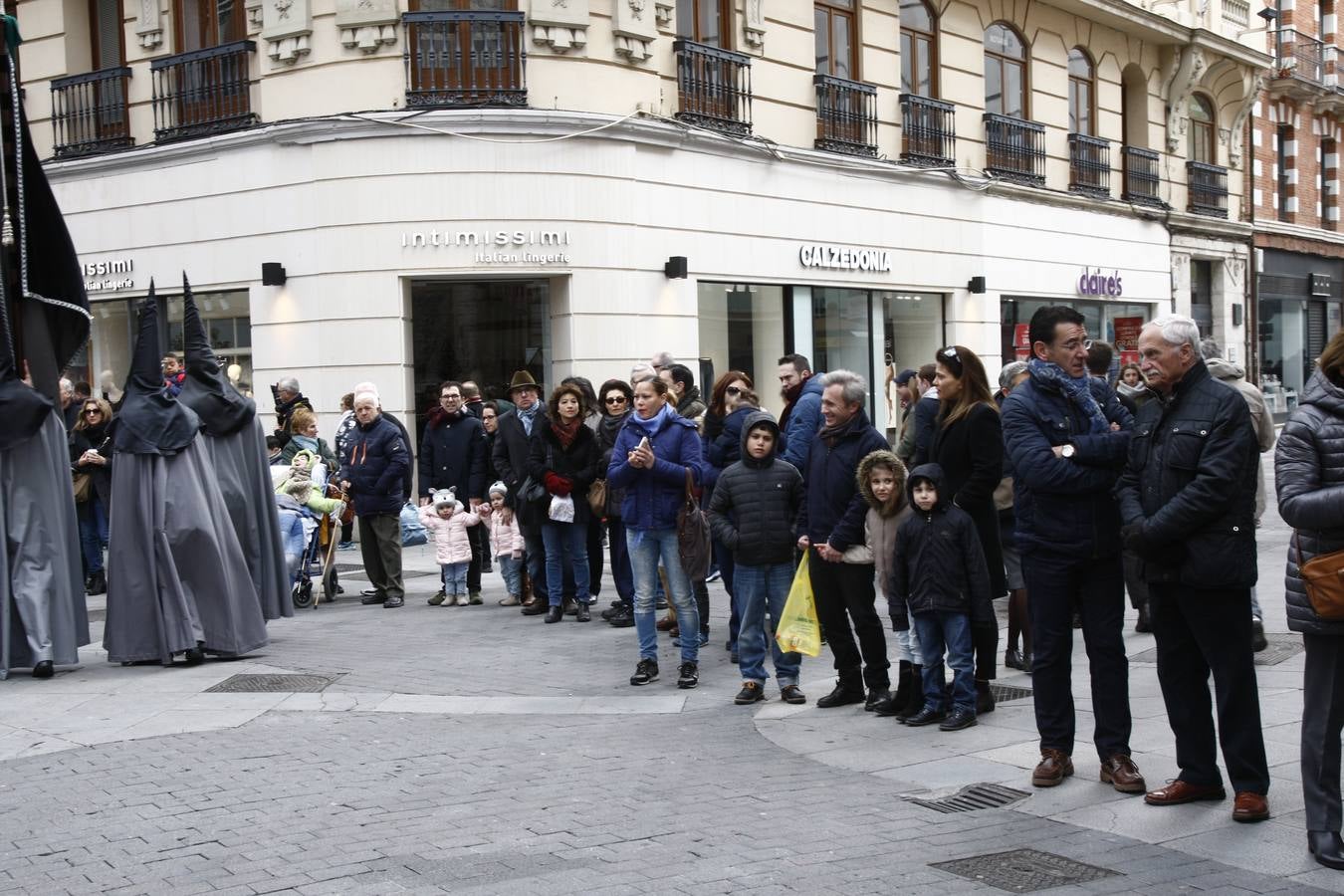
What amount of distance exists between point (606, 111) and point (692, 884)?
13.8 metres

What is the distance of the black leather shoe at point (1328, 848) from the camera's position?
204 inches

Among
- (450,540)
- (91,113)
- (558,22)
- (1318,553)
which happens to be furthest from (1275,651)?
(91,113)

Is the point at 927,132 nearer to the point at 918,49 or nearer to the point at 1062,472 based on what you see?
the point at 918,49

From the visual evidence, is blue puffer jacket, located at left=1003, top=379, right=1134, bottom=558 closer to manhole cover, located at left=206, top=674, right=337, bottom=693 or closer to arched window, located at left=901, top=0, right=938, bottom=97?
manhole cover, located at left=206, top=674, right=337, bottom=693

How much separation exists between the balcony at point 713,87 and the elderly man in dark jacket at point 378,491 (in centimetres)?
723

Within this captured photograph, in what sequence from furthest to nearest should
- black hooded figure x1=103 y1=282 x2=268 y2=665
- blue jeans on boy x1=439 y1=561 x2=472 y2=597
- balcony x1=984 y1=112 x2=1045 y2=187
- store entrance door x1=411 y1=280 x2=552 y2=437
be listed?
1. balcony x1=984 y1=112 x2=1045 y2=187
2. store entrance door x1=411 y1=280 x2=552 y2=437
3. blue jeans on boy x1=439 y1=561 x2=472 y2=597
4. black hooded figure x1=103 y1=282 x2=268 y2=665

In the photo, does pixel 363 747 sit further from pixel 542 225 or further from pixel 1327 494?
pixel 542 225

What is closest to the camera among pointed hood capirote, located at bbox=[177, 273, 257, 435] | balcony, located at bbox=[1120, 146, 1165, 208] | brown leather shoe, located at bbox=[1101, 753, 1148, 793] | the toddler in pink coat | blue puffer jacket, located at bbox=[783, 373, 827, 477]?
brown leather shoe, located at bbox=[1101, 753, 1148, 793]

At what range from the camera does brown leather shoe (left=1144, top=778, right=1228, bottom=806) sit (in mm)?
5992

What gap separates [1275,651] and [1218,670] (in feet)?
12.9

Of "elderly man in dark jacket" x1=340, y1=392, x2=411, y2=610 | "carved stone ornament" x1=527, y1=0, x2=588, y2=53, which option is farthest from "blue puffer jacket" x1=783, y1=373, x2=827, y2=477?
"carved stone ornament" x1=527, y1=0, x2=588, y2=53

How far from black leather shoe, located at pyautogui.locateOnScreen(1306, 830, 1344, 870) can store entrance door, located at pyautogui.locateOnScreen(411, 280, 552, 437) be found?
13712mm

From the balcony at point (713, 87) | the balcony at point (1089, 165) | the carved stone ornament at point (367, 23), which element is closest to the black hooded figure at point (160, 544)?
the carved stone ornament at point (367, 23)

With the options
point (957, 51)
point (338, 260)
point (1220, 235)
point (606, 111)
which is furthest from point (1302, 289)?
point (338, 260)
